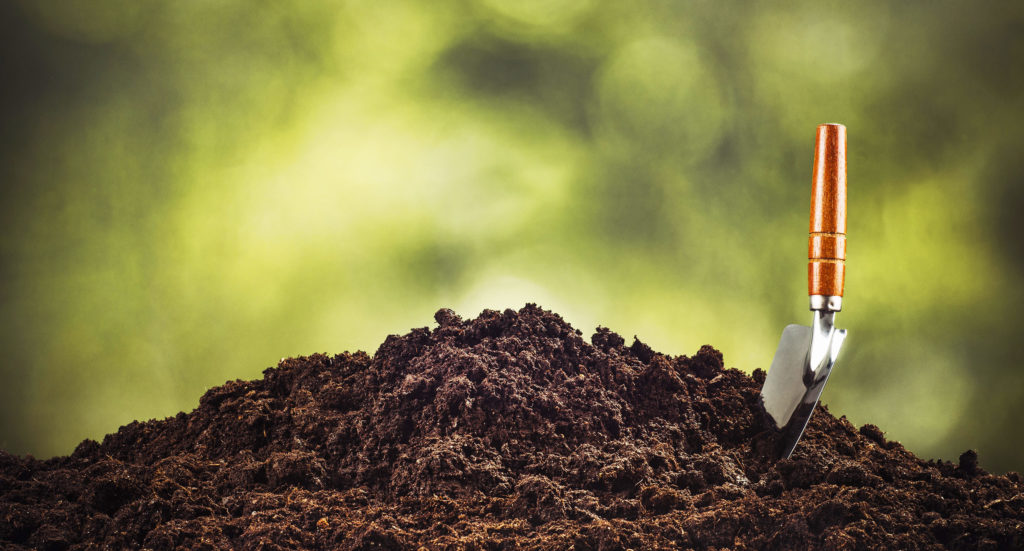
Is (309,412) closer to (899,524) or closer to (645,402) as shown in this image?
(645,402)

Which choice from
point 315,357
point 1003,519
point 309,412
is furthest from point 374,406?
point 1003,519

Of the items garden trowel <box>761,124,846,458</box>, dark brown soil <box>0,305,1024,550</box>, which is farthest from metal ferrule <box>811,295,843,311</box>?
dark brown soil <box>0,305,1024,550</box>

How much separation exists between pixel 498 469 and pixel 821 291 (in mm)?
1170

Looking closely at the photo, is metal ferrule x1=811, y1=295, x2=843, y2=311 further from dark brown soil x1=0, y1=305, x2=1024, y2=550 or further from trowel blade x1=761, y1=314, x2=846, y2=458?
dark brown soil x1=0, y1=305, x2=1024, y2=550

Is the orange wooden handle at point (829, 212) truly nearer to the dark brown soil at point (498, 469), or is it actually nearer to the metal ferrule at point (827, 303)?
the metal ferrule at point (827, 303)

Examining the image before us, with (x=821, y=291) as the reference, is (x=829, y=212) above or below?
above

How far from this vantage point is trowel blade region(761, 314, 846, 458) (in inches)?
116

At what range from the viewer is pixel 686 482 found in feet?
8.86

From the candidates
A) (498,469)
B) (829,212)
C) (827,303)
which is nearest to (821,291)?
(827,303)

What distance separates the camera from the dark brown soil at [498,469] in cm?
242

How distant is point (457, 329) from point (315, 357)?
22.0 inches

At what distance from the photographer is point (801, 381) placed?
9.85 feet

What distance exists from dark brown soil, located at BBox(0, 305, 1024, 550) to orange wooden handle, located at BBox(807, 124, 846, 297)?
537mm

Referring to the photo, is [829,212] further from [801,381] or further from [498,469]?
[498,469]
